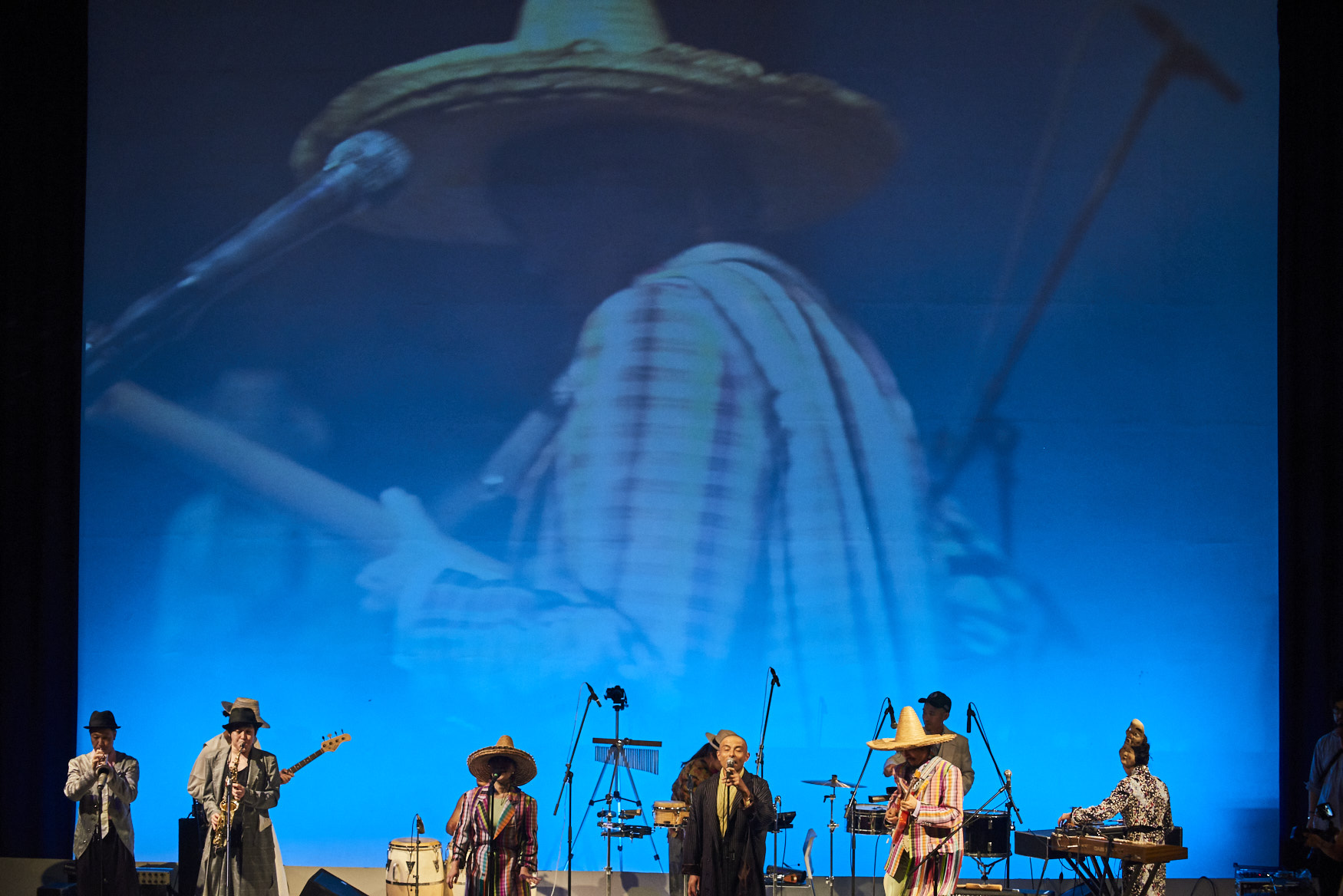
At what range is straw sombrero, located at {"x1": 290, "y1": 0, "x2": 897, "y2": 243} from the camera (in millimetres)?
8555

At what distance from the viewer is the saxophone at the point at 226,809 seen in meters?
6.06

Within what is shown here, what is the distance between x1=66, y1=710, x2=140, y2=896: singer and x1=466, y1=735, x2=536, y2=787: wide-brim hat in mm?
1871

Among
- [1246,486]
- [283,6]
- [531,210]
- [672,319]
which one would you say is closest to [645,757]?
[672,319]

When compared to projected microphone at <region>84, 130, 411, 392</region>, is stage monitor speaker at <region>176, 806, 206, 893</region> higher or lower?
lower

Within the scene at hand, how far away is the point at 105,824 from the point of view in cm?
678

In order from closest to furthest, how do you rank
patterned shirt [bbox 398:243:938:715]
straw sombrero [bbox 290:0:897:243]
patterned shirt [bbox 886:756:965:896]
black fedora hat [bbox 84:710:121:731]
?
1. patterned shirt [bbox 886:756:965:896]
2. black fedora hat [bbox 84:710:121:731]
3. patterned shirt [bbox 398:243:938:715]
4. straw sombrero [bbox 290:0:897:243]

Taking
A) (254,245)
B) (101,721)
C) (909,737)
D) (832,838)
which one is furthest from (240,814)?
(254,245)

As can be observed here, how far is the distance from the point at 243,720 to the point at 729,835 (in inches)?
90.8

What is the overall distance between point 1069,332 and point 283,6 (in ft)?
18.1

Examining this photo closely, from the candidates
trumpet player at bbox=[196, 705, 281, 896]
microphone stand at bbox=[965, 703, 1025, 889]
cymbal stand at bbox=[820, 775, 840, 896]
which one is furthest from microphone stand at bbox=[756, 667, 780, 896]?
trumpet player at bbox=[196, 705, 281, 896]

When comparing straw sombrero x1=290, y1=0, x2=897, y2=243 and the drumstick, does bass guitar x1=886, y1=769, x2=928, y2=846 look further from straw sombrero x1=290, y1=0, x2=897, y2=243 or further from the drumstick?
straw sombrero x1=290, y1=0, x2=897, y2=243

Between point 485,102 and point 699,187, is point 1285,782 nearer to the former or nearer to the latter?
point 699,187

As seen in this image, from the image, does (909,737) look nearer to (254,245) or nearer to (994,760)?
(994,760)

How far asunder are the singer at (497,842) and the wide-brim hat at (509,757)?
0.08 metres
